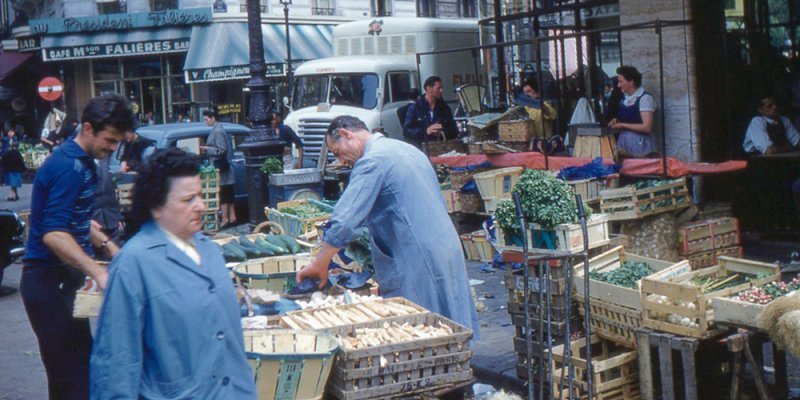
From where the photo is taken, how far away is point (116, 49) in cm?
3528

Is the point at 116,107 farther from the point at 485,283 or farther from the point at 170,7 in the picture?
the point at 170,7

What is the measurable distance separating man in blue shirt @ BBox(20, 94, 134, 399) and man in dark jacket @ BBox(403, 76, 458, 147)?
30.6 feet

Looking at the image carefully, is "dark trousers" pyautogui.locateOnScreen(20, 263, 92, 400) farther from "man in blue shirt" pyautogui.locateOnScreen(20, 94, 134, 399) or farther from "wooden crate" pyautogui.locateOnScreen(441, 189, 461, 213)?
"wooden crate" pyautogui.locateOnScreen(441, 189, 461, 213)

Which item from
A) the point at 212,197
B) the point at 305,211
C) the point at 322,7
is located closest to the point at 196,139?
the point at 212,197

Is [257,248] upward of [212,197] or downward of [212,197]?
downward

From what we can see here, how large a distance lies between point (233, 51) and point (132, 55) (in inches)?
168

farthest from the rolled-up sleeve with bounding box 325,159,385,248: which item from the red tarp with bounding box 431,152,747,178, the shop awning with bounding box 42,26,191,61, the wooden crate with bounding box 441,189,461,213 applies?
the shop awning with bounding box 42,26,191,61

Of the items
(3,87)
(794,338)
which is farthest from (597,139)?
(3,87)

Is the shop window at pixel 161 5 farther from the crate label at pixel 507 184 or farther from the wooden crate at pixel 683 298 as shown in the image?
the wooden crate at pixel 683 298

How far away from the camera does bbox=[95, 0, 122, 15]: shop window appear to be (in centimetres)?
3650

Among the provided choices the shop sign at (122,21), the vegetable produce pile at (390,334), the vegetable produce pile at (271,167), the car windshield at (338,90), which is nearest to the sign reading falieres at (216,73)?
the shop sign at (122,21)

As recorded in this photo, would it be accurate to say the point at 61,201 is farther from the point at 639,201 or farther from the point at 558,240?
the point at 639,201

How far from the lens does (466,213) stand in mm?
13078

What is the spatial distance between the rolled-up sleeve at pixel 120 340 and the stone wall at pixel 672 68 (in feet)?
30.2
